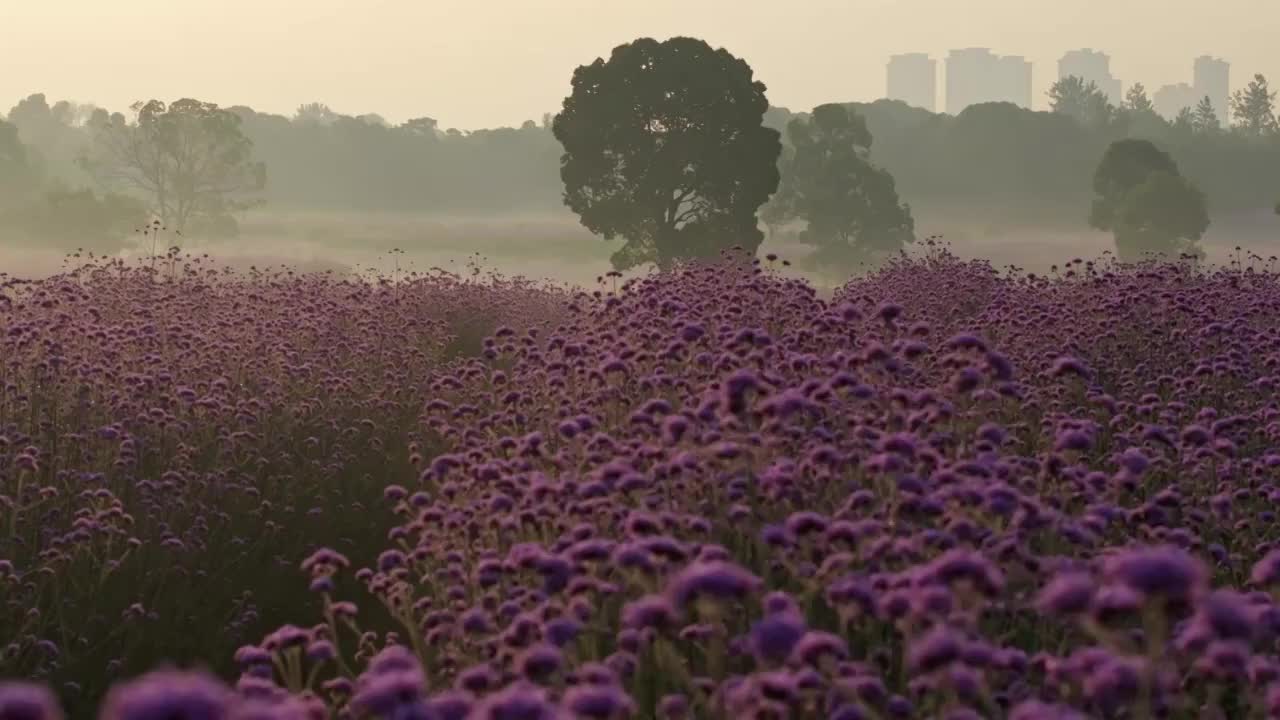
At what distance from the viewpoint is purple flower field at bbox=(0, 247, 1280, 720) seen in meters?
4.05

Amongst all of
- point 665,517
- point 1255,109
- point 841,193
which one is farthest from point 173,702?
point 1255,109

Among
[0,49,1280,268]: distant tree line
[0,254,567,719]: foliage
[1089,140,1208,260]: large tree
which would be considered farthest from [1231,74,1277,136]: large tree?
[0,254,567,719]: foliage

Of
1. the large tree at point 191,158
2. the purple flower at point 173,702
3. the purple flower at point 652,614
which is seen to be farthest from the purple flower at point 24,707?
the large tree at point 191,158

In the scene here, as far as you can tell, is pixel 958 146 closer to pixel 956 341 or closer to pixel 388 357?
pixel 388 357

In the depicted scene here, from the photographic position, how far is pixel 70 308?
53.4 feet

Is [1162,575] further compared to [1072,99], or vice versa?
[1072,99]

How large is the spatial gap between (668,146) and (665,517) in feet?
117

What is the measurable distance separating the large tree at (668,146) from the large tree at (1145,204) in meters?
29.9

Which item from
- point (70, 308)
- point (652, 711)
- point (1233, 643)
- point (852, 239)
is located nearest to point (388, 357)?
point (70, 308)

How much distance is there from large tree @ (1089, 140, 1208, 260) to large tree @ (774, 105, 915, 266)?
11.1 metres

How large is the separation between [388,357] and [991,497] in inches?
453

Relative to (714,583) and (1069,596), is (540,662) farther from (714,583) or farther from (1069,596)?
(1069,596)

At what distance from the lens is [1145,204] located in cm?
6531

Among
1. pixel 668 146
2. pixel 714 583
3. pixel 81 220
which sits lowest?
pixel 714 583
